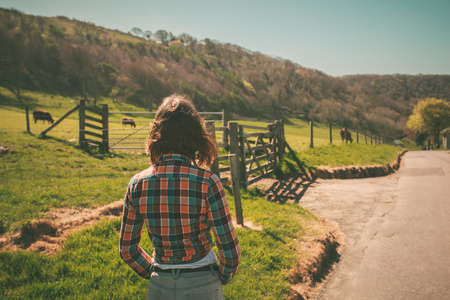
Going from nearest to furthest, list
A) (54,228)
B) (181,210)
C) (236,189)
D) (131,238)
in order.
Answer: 1. (181,210)
2. (131,238)
3. (54,228)
4. (236,189)

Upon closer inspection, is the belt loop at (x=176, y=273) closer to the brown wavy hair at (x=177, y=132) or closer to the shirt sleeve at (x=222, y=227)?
the shirt sleeve at (x=222, y=227)

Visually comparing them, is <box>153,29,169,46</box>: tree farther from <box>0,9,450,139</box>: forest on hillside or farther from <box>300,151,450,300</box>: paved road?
<box>300,151,450,300</box>: paved road

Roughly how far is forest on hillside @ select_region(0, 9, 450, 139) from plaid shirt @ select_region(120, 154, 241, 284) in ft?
71.0

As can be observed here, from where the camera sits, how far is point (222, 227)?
147 cm

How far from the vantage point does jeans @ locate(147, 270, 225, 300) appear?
140 centimetres

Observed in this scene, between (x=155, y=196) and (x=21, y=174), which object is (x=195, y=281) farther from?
(x=21, y=174)

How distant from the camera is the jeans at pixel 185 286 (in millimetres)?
1400

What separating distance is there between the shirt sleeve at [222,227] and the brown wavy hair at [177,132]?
226mm

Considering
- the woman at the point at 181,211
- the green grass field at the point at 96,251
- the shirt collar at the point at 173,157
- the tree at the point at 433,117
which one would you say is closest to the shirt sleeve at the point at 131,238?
the woman at the point at 181,211

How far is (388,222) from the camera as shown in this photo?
6340 millimetres

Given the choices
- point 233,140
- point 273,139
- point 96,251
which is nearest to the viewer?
point 96,251

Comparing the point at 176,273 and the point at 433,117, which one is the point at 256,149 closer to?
the point at 176,273

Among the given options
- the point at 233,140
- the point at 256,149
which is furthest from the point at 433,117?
the point at 233,140

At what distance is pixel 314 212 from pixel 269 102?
247ft
